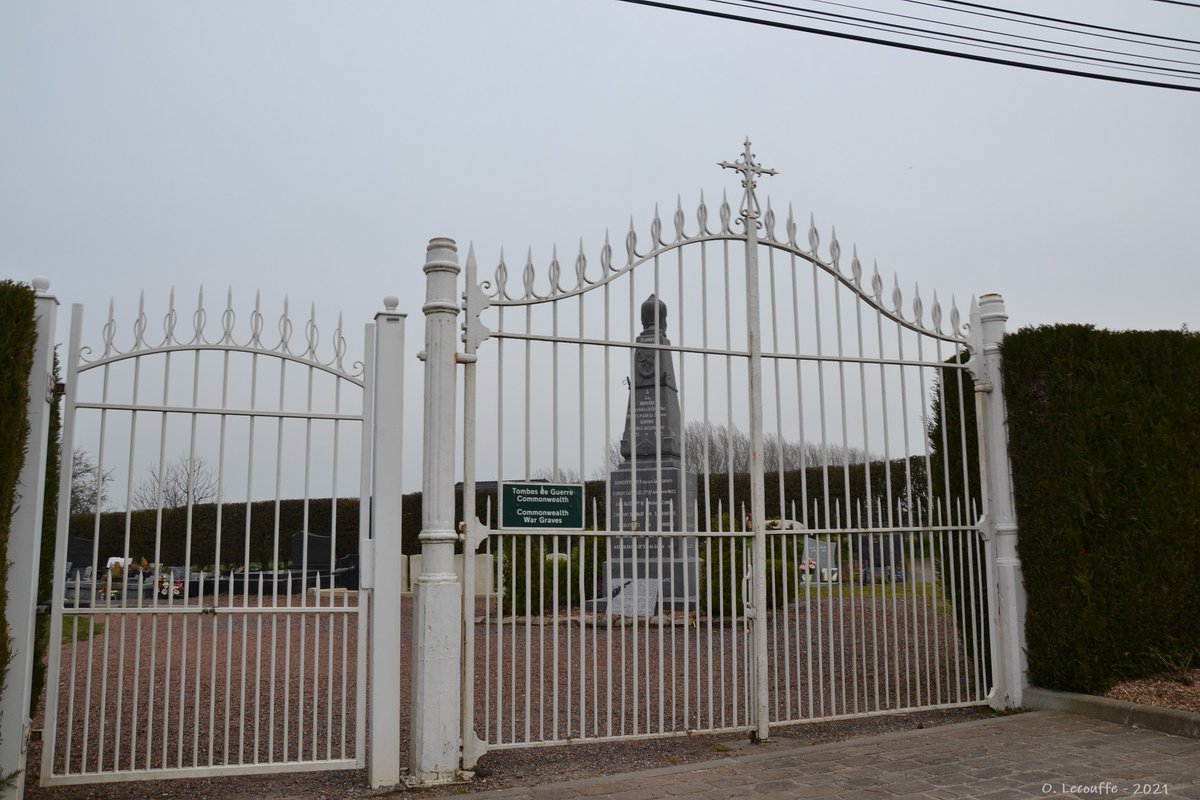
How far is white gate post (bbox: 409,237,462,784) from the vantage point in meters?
4.73

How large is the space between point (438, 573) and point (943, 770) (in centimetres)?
292

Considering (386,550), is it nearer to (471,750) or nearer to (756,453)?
(471,750)

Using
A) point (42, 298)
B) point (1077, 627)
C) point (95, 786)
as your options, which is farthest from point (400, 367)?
point (1077, 627)

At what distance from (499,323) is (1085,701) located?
4.62m

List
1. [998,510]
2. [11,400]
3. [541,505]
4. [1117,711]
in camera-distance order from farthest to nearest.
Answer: [998,510], [1117,711], [541,505], [11,400]

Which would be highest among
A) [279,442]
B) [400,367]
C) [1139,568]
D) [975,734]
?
[400,367]

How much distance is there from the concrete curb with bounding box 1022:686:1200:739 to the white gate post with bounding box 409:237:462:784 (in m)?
4.11

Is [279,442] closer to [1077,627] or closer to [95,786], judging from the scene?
[95,786]

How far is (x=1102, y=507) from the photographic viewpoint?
632 centimetres

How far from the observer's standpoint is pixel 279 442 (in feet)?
15.8

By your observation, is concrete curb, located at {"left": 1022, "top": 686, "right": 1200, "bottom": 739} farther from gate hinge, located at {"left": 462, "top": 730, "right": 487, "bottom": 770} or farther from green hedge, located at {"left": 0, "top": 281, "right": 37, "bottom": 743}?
green hedge, located at {"left": 0, "top": 281, "right": 37, "bottom": 743}

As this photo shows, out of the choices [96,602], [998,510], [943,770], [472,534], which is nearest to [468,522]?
[472,534]

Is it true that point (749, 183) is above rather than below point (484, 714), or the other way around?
above

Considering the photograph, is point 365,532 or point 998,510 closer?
point 365,532
